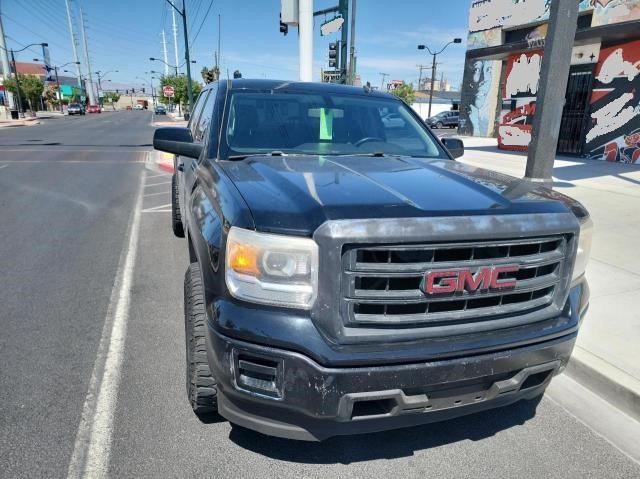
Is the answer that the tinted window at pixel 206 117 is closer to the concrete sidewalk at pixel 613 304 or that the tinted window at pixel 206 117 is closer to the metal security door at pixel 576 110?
the concrete sidewalk at pixel 613 304

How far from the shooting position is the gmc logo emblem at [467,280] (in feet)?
6.15

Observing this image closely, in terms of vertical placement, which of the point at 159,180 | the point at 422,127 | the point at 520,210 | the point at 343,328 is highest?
the point at 422,127

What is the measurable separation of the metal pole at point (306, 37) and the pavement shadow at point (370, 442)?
9224mm

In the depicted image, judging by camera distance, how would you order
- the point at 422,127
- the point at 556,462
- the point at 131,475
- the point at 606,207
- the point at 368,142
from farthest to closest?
the point at 606,207 → the point at 422,127 → the point at 368,142 → the point at 556,462 → the point at 131,475

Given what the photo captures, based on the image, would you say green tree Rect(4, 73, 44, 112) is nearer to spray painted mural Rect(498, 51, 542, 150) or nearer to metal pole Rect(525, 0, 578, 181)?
spray painted mural Rect(498, 51, 542, 150)

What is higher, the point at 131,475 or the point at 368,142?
the point at 368,142

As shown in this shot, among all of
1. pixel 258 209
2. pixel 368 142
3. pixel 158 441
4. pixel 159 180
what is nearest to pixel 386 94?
pixel 368 142

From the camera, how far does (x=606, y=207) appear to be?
7.88 meters

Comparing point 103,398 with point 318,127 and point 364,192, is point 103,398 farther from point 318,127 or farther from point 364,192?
point 318,127

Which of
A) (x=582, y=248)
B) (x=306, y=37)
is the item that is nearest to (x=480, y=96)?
(x=306, y=37)

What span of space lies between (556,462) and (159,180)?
35.8 ft

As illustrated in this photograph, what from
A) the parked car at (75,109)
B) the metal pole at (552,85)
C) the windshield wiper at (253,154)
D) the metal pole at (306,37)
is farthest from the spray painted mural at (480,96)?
the parked car at (75,109)

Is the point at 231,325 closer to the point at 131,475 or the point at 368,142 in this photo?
the point at 131,475

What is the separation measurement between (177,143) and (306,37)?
8.14 m
